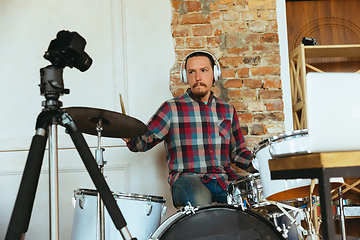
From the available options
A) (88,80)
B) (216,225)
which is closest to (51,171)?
(216,225)

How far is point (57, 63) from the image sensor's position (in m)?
1.14

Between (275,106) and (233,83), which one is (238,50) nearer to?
(233,83)

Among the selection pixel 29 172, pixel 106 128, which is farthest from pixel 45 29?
pixel 29 172

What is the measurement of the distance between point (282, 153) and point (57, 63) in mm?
788

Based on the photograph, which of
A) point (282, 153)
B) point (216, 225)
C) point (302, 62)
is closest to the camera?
point (282, 153)

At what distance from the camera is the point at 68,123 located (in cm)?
113

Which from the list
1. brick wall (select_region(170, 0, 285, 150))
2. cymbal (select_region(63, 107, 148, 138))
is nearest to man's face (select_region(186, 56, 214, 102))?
brick wall (select_region(170, 0, 285, 150))

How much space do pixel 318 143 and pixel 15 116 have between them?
7.15 feet

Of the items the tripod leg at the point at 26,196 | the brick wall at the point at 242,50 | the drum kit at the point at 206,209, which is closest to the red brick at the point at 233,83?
the brick wall at the point at 242,50

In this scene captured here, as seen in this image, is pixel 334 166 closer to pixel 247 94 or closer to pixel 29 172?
pixel 29 172

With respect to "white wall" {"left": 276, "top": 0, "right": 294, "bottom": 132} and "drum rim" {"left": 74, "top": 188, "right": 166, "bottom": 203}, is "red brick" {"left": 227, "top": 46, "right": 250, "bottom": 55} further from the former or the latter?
"drum rim" {"left": 74, "top": 188, "right": 166, "bottom": 203}

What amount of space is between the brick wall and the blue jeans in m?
0.65

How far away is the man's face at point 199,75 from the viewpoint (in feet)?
7.16

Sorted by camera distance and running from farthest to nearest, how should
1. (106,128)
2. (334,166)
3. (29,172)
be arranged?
(106,128), (29,172), (334,166)
